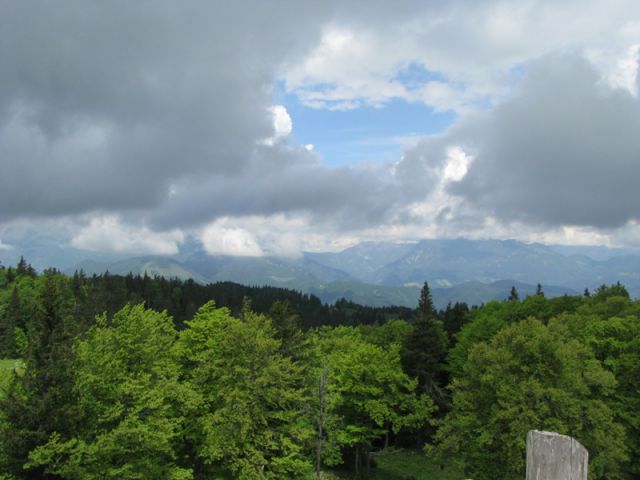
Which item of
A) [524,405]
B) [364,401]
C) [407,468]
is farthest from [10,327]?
[524,405]

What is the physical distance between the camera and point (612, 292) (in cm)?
6781

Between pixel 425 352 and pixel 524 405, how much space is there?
82.4ft

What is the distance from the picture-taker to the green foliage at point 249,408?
2850cm

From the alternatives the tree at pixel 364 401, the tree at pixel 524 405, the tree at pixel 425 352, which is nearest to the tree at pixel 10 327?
the tree at pixel 364 401

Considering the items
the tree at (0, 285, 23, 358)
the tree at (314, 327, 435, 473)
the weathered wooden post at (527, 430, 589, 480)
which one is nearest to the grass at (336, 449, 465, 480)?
the tree at (314, 327, 435, 473)

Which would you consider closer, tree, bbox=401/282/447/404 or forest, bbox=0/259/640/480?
forest, bbox=0/259/640/480

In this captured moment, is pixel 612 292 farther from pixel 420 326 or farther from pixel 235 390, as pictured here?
pixel 235 390

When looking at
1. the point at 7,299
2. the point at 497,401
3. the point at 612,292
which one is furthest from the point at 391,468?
the point at 7,299

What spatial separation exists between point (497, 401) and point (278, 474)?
16.0m

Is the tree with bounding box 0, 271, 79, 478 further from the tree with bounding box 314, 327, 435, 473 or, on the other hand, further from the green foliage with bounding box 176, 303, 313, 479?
the tree with bounding box 314, 327, 435, 473

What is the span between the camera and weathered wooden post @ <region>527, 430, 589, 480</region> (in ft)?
11.5

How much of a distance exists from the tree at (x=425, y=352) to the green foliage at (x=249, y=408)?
73.5 feet

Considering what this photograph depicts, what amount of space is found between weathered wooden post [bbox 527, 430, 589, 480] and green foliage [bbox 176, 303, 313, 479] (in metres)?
26.9

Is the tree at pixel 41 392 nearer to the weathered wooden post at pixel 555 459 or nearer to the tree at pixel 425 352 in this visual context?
the weathered wooden post at pixel 555 459
